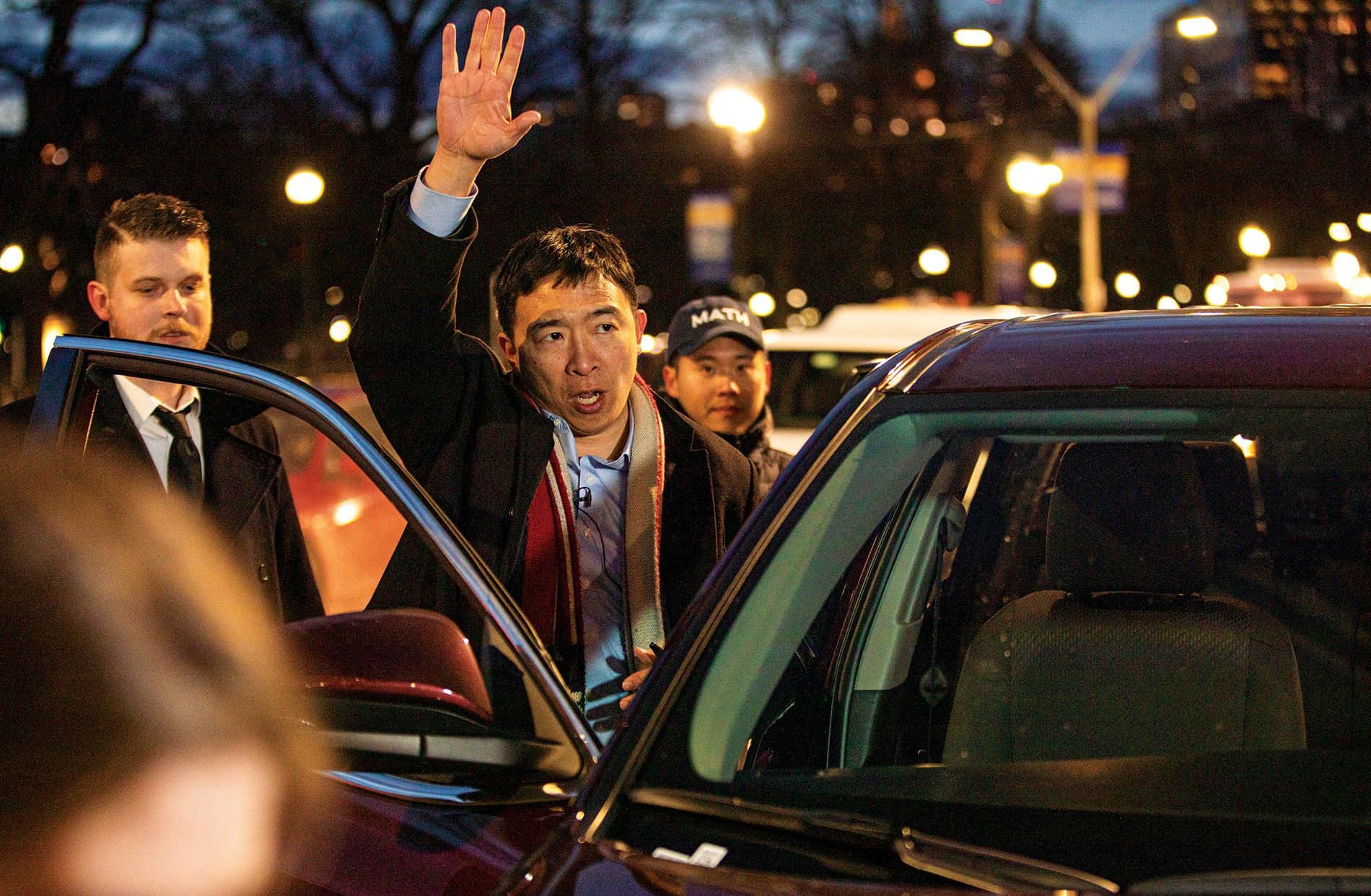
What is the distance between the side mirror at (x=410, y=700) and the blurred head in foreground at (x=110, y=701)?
55 centimetres

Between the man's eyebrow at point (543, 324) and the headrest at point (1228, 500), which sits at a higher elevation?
the man's eyebrow at point (543, 324)

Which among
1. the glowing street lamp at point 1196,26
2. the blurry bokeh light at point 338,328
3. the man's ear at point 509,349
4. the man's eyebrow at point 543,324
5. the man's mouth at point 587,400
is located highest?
the glowing street lamp at point 1196,26

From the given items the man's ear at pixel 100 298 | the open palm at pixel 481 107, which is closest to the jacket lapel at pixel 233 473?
the man's ear at pixel 100 298

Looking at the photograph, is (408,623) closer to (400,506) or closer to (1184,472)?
(400,506)

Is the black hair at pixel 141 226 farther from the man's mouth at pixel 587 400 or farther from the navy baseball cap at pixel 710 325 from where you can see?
the navy baseball cap at pixel 710 325

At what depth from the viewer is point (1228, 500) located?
9.17 feet

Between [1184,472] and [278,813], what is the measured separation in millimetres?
1666

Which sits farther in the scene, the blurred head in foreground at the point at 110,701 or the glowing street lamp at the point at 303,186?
the glowing street lamp at the point at 303,186

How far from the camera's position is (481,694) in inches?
82.2

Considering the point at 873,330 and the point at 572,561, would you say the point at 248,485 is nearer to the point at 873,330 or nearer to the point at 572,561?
the point at 572,561

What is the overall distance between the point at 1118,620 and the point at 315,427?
137cm

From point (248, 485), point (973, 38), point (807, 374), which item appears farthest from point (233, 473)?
point (973, 38)

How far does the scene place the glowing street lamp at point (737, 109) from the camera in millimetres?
19125

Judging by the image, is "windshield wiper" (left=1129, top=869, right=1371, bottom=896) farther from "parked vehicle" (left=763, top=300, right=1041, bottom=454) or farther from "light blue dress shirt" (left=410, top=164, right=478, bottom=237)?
"parked vehicle" (left=763, top=300, right=1041, bottom=454)
